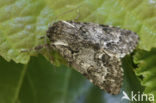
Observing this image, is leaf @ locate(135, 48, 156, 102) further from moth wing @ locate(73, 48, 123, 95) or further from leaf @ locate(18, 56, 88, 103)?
leaf @ locate(18, 56, 88, 103)

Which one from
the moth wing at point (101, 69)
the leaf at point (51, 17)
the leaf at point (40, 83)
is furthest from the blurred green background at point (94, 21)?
the leaf at point (40, 83)

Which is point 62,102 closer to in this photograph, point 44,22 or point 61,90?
point 61,90

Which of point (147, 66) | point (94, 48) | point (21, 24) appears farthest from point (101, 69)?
point (21, 24)

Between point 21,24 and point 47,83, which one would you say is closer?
point 21,24

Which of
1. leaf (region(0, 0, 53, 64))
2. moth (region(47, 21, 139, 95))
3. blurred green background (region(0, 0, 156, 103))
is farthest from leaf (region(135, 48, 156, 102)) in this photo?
leaf (region(0, 0, 53, 64))

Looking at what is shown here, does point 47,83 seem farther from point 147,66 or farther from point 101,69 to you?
point 147,66

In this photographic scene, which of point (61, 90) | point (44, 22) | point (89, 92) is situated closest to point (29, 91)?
point (61, 90)
